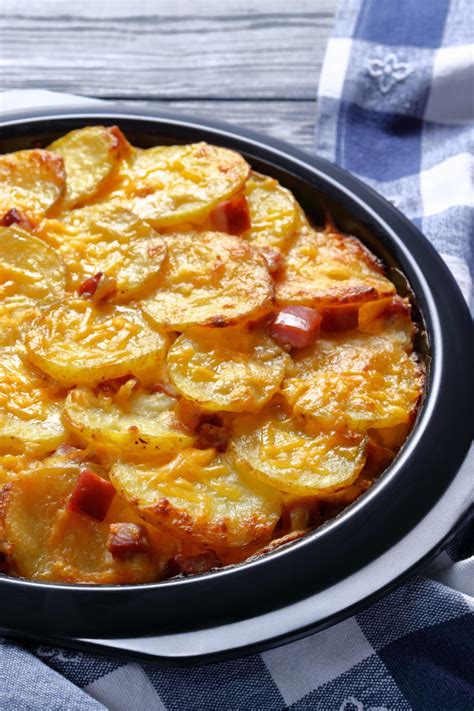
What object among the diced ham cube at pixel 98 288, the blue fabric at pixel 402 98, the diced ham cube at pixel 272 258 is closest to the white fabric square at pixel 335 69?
the blue fabric at pixel 402 98

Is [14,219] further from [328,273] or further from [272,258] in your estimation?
[328,273]

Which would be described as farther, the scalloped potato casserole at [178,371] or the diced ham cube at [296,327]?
the diced ham cube at [296,327]

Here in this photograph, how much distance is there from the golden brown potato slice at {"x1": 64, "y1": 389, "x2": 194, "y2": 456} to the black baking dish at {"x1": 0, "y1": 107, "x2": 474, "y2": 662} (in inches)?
20.8

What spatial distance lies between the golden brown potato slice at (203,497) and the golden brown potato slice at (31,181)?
139 cm

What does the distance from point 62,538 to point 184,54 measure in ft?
13.1

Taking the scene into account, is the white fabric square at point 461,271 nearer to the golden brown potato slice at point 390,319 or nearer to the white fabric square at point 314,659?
the golden brown potato slice at point 390,319

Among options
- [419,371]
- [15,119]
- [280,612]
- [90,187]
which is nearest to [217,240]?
[90,187]

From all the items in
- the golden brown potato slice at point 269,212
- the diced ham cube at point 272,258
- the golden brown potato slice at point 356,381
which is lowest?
the golden brown potato slice at point 356,381

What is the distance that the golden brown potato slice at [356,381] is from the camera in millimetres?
3266

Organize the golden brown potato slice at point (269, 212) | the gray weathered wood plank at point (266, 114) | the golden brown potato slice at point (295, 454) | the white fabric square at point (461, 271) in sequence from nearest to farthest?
the golden brown potato slice at point (295, 454) < the golden brown potato slice at point (269, 212) < the white fabric square at point (461, 271) < the gray weathered wood plank at point (266, 114)

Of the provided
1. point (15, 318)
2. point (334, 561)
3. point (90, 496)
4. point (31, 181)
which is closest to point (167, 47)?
point (31, 181)

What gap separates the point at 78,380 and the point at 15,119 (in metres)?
1.72

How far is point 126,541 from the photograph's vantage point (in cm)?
299

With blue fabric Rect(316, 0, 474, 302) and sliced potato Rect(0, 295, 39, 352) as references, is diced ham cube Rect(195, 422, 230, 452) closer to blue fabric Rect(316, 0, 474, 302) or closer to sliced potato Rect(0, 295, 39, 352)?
sliced potato Rect(0, 295, 39, 352)
